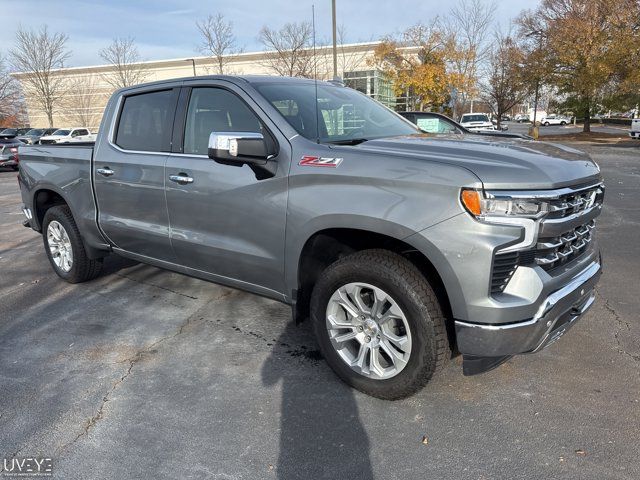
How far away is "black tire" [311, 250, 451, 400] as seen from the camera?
2.70 meters

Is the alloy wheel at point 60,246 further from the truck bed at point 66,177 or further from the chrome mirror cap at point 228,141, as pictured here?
the chrome mirror cap at point 228,141

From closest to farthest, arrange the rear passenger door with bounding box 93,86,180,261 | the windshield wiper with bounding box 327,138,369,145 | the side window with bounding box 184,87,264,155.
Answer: the windshield wiper with bounding box 327,138,369,145 < the side window with bounding box 184,87,264,155 < the rear passenger door with bounding box 93,86,180,261

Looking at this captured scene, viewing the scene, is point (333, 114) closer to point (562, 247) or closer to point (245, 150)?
point (245, 150)

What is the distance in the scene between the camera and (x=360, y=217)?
2805mm

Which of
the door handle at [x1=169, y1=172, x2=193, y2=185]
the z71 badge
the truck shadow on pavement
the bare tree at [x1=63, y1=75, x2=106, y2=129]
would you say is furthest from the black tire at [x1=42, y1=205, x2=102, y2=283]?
the bare tree at [x1=63, y1=75, x2=106, y2=129]

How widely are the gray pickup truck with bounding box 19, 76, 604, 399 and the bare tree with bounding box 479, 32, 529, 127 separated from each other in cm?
3327

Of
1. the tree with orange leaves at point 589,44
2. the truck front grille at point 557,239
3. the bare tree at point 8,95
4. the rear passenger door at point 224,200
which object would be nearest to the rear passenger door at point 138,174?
the rear passenger door at point 224,200

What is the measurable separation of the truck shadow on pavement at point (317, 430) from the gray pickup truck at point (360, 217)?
185 millimetres

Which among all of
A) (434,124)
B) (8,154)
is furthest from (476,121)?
(8,154)

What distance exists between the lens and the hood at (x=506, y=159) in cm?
249

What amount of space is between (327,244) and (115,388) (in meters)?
1.63

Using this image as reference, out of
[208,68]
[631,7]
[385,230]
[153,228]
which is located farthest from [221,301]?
[208,68]

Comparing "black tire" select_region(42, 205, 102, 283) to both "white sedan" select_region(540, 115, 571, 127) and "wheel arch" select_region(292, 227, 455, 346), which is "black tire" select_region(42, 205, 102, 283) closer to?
"wheel arch" select_region(292, 227, 455, 346)

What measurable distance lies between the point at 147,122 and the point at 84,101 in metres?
57.7
